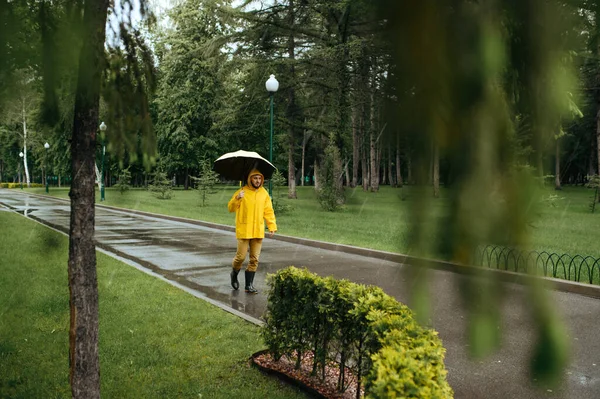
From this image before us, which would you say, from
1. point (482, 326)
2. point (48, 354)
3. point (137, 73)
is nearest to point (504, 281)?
point (482, 326)

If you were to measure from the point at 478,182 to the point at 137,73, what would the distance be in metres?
2.32

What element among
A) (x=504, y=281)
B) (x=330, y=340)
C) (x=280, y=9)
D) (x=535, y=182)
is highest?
(x=280, y=9)

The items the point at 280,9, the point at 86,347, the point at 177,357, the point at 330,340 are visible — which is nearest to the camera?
the point at 280,9

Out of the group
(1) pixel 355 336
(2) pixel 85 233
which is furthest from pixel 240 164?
(2) pixel 85 233

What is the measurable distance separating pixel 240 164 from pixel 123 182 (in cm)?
499

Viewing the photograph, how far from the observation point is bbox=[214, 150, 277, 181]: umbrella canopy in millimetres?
7227

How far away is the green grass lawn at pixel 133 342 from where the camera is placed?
3752 mm

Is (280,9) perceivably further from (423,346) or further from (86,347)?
(86,347)

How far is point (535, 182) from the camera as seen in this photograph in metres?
0.74

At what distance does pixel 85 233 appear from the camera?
Answer: 102 inches

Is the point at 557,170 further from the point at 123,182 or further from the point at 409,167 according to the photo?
the point at 123,182

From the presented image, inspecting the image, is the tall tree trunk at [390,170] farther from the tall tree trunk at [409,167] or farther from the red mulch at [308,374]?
the red mulch at [308,374]

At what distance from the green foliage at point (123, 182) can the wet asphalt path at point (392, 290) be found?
0.90 m

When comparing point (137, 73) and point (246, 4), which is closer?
point (246, 4)
